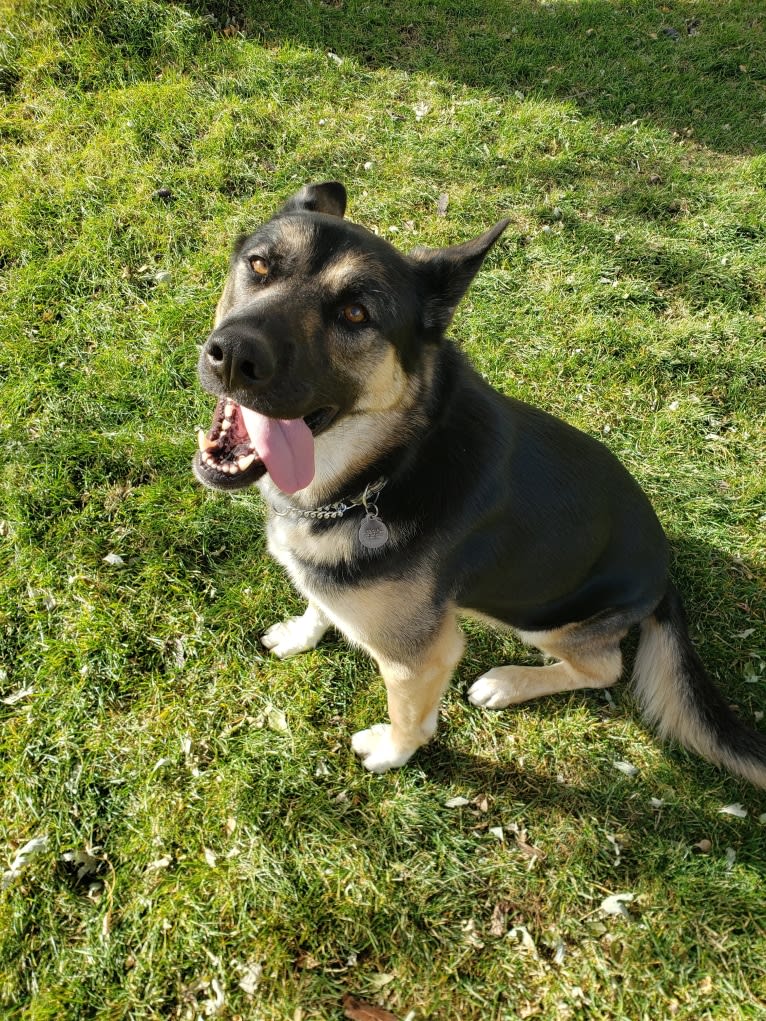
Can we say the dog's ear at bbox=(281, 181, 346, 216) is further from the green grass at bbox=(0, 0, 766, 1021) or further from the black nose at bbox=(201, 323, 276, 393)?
the green grass at bbox=(0, 0, 766, 1021)

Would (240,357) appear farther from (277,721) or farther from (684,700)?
(684,700)

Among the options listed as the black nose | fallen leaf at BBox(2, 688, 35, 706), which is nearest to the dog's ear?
the black nose

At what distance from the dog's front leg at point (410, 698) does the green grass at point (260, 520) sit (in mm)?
178

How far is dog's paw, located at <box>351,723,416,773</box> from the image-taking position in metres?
3.59

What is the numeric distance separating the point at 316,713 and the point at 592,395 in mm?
3201

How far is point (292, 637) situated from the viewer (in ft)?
13.1

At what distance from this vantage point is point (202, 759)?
3715 millimetres

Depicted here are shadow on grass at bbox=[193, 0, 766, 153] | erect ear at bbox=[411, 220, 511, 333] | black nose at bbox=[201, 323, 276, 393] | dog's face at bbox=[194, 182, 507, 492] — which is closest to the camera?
black nose at bbox=[201, 323, 276, 393]

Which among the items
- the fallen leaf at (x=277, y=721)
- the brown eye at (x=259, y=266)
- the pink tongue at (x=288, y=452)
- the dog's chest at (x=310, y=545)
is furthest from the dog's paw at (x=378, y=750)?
the brown eye at (x=259, y=266)

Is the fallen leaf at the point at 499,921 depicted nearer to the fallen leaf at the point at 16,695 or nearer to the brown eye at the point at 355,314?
the fallen leaf at the point at 16,695

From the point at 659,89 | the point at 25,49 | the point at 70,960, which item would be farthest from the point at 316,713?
the point at 659,89

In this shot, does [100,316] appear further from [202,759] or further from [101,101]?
[202,759]

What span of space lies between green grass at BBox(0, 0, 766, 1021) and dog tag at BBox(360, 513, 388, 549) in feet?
4.51

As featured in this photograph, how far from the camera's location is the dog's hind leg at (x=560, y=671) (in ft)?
11.9
